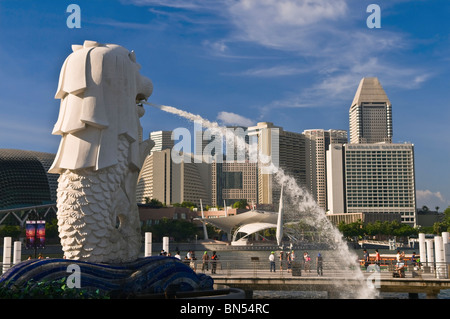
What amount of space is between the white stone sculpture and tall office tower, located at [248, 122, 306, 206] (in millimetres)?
99529

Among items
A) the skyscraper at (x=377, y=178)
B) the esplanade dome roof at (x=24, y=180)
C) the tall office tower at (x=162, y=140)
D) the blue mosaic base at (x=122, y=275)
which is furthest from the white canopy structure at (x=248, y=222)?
the tall office tower at (x=162, y=140)

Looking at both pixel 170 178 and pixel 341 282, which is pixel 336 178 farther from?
pixel 341 282

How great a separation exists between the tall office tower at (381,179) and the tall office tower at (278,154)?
95.8 ft

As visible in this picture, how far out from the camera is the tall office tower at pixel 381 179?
174 metres

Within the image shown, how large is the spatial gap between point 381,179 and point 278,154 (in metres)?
58.3

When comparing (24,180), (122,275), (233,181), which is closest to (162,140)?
(233,181)

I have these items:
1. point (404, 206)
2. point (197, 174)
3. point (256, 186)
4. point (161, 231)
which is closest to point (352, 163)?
point (404, 206)

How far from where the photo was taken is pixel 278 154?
13112 centimetres

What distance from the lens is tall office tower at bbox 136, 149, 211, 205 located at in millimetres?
171000

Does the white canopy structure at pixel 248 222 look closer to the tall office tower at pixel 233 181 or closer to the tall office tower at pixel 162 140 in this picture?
the tall office tower at pixel 233 181

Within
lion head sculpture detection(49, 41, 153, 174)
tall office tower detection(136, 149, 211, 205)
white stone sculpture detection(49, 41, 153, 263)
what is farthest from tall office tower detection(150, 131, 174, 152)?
lion head sculpture detection(49, 41, 153, 174)
